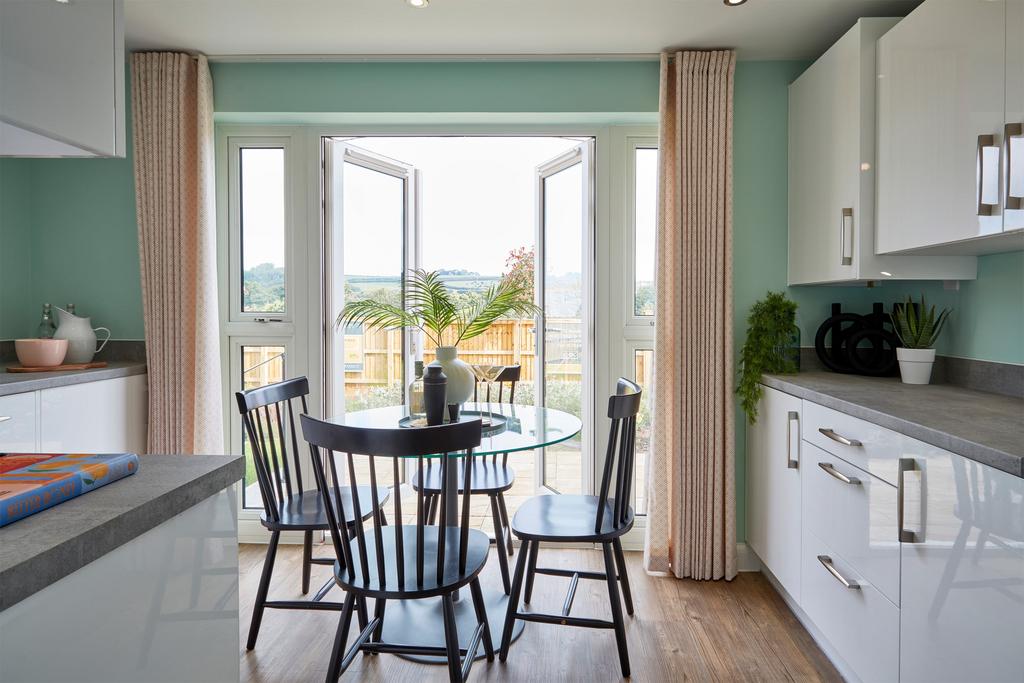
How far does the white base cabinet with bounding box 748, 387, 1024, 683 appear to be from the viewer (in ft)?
4.25

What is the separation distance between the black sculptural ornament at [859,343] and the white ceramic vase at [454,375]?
165 cm

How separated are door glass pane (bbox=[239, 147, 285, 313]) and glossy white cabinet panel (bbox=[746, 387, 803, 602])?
2522 millimetres

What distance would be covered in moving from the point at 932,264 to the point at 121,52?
8.66 ft

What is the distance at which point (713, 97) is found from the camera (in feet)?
9.43

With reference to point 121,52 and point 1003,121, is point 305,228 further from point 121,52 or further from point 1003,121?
point 1003,121

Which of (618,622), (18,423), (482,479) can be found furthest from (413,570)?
(18,423)

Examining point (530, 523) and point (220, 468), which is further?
point (530, 523)

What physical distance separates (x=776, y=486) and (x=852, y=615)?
2.38 ft

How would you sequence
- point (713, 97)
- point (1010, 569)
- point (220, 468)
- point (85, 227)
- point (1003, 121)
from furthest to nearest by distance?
point (85, 227) → point (713, 97) → point (1003, 121) → point (1010, 569) → point (220, 468)

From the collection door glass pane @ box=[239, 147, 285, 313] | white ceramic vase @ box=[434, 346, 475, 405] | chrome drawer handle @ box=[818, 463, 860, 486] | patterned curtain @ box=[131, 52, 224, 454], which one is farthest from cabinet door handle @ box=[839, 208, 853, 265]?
patterned curtain @ box=[131, 52, 224, 454]

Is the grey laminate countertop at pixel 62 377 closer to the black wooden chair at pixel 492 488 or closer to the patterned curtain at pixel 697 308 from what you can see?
the black wooden chair at pixel 492 488

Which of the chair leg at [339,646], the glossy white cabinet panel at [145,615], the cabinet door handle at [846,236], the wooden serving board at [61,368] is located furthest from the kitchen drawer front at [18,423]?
the cabinet door handle at [846,236]

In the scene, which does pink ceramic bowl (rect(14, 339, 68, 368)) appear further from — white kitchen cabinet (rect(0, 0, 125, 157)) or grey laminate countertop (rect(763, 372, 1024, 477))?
grey laminate countertop (rect(763, 372, 1024, 477))

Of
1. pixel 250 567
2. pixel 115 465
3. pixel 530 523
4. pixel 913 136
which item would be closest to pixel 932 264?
pixel 913 136
